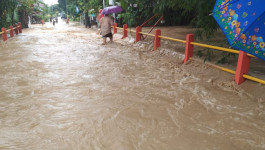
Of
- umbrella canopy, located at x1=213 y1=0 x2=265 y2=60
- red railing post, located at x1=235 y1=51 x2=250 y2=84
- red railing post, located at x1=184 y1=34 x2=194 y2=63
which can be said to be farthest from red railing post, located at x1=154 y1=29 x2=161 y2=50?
umbrella canopy, located at x1=213 y1=0 x2=265 y2=60

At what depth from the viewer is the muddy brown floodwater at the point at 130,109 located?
110 inches

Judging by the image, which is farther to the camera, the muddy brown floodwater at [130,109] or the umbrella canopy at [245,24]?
the muddy brown floodwater at [130,109]

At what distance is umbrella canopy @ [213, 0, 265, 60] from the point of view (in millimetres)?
2102

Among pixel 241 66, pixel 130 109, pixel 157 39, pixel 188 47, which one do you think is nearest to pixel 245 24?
pixel 130 109

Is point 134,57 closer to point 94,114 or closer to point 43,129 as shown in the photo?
point 94,114

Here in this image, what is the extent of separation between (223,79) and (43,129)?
149 inches

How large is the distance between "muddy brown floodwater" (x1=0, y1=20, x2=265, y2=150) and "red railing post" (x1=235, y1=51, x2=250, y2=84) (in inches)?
5.1

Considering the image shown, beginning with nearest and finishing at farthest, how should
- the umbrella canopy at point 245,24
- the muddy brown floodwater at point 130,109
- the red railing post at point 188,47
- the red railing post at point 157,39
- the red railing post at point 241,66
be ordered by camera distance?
the umbrella canopy at point 245,24, the muddy brown floodwater at point 130,109, the red railing post at point 241,66, the red railing post at point 188,47, the red railing post at point 157,39

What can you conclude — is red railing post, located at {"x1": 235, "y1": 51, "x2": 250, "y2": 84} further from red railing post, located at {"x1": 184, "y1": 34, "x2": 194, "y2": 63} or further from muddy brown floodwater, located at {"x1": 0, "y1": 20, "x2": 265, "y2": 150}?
red railing post, located at {"x1": 184, "y1": 34, "x2": 194, "y2": 63}

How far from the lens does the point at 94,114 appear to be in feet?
11.4

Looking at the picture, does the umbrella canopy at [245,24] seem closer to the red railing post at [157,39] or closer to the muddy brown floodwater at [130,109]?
the muddy brown floodwater at [130,109]

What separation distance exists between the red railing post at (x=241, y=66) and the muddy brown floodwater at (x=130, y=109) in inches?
5.1

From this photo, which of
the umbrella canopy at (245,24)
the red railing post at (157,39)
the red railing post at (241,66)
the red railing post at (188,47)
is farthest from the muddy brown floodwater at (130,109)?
the red railing post at (157,39)

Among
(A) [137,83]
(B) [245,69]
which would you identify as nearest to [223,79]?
(B) [245,69]
